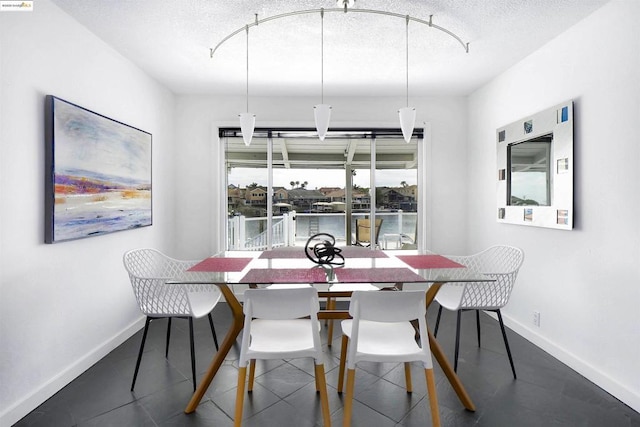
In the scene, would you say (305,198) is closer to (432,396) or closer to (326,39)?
(326,39)

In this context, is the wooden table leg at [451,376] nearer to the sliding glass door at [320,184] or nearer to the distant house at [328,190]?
the sliding glass door at [320,184]

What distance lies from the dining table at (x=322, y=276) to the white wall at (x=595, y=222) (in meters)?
0.85

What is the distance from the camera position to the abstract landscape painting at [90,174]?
2.01 m

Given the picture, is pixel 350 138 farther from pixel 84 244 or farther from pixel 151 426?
pixel 151 426

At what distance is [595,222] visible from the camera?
86.2 inches

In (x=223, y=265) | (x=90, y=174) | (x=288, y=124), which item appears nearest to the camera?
(x=223, y=265)

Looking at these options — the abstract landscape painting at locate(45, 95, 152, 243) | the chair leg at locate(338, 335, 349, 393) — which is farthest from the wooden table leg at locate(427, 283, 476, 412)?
the abstract landscape painting at locate(45, 95, 152, 243)

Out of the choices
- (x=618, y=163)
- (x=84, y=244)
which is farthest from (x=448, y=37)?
(x=84, y=244)

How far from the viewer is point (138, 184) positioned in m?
2.95

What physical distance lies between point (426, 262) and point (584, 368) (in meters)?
1.30

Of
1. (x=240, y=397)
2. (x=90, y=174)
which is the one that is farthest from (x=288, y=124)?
(x=240, y=397)

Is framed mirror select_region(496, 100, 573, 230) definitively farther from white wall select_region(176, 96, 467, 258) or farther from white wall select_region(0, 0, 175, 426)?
white wall select_region(0, 0, 175, 426)

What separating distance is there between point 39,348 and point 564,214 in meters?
3.59

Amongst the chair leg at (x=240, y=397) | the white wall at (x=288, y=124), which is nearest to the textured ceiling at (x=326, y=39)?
the white wall at (x=288, y=124)
